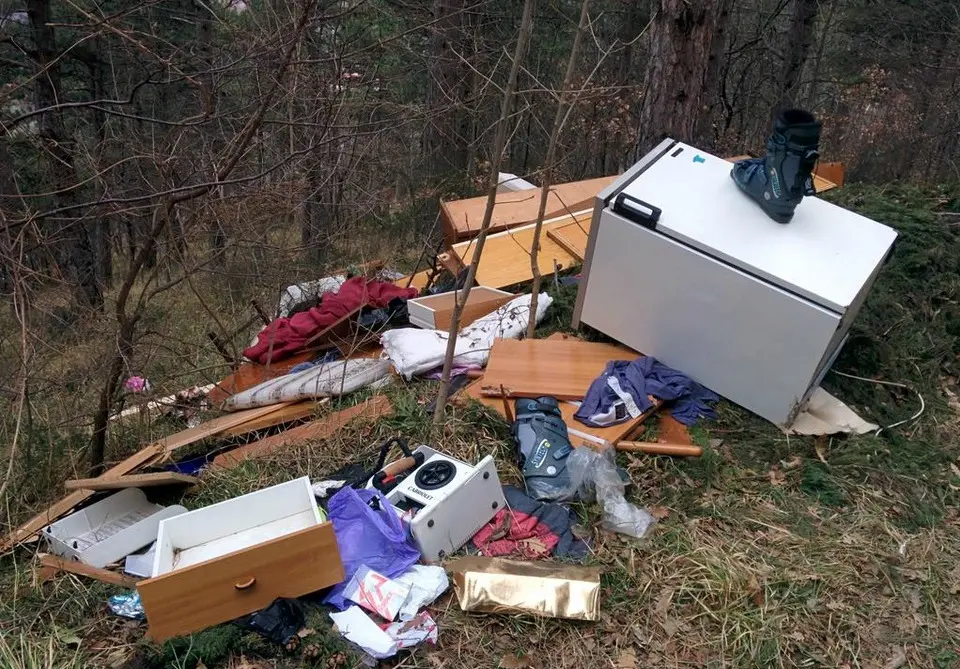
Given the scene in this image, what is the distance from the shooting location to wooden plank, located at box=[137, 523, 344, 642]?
7.27 feet

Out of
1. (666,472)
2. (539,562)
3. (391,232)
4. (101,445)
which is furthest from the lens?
(391,232)

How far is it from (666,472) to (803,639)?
93 centimetres

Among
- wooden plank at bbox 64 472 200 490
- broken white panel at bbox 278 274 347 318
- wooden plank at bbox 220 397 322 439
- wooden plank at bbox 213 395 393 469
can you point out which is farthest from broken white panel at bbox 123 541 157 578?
broken white panel at bbox 278 274 347 318

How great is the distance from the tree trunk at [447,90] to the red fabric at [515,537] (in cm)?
591

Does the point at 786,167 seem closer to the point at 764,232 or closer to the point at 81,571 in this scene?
the point at 764,232

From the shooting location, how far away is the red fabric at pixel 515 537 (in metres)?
2.80

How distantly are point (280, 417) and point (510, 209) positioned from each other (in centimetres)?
288

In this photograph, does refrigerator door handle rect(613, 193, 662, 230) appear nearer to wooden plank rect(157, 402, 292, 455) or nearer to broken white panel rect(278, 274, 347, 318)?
wooden plank rect(157, 402, 292, 455)

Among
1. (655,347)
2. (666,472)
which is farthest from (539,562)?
(655,347)

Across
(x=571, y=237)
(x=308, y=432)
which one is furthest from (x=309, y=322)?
(x=571, y=237)

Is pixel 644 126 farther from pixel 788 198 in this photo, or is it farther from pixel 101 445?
pixel 101 445

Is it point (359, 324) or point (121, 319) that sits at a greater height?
point (121, 319)

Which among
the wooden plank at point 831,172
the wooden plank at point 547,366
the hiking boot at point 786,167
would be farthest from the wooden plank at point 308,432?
the wooden plank at point 831,172

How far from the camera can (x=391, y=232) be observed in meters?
8.96
